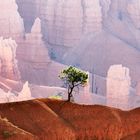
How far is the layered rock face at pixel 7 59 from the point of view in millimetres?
55688

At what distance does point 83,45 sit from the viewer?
6919 cm

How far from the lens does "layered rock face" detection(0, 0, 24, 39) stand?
63.9m

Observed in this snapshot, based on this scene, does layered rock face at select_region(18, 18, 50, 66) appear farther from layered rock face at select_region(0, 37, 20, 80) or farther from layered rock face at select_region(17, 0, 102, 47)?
layered rock face at select_region(0, 37, 20, 80)

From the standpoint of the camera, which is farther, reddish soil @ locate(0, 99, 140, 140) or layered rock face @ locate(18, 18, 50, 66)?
layered rock face @ locate(18, 18, 50, 66)

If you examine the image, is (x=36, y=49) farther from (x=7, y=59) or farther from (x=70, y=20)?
(x=7, y=59)

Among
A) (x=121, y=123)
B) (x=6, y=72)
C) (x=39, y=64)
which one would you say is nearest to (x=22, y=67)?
(x=39, y=64)

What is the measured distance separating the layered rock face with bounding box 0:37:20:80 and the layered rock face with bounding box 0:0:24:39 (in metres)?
7.38

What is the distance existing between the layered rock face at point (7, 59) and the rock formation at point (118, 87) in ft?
34.4

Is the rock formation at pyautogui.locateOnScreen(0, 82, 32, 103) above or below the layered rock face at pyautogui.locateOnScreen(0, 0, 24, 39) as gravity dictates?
below

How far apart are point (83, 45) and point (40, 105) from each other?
1839 inches

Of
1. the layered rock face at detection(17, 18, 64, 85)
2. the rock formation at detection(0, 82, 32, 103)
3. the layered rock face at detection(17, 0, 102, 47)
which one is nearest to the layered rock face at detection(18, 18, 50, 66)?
the layered rock face at detection(17, 18, 64, 85)

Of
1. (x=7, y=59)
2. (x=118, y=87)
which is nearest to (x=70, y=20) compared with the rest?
(x=7, y=59)

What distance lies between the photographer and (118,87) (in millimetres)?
55656

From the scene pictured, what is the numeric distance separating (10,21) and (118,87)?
17.1 m
